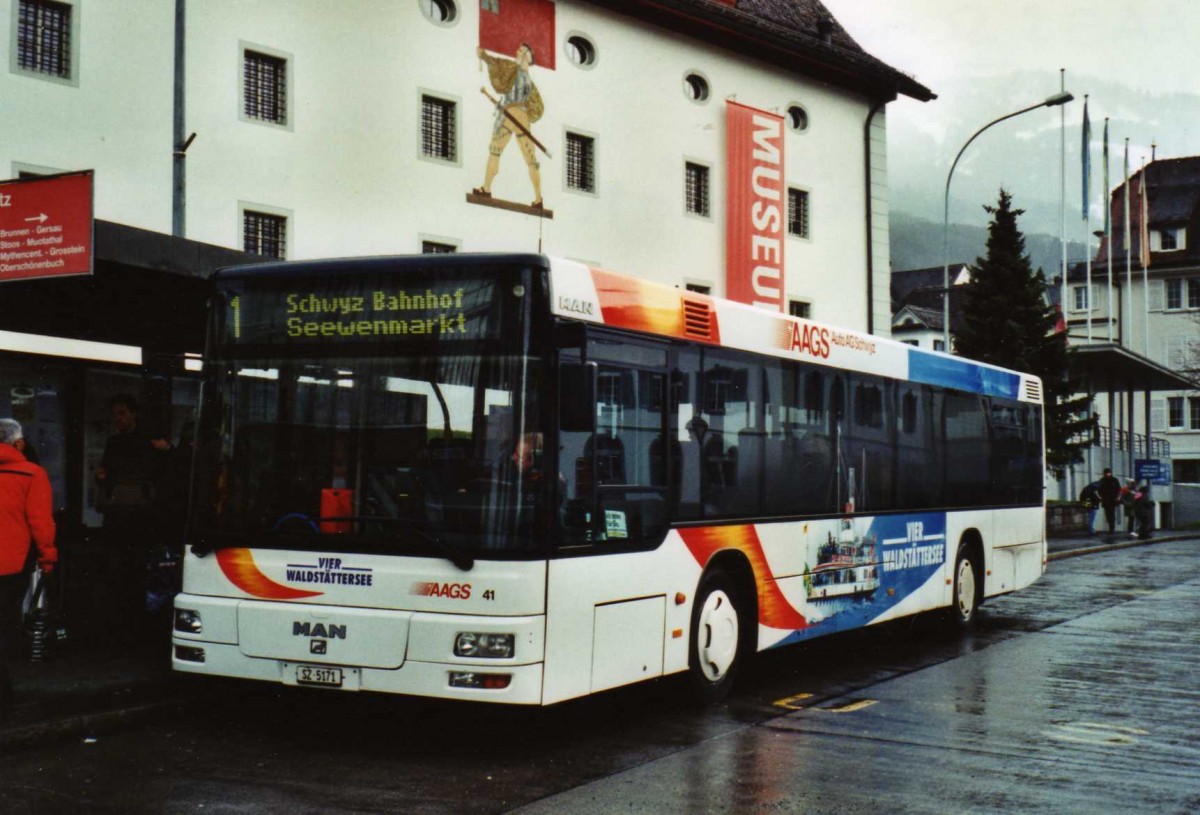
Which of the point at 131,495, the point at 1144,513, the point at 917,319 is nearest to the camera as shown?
the point at 131,495

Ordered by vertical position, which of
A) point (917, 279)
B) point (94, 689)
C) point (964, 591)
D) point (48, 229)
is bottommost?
point (94, 689)

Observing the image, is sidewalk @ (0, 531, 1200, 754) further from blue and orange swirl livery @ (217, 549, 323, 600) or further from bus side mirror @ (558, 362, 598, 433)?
bus side mirror @ (558, 362, 598, 433)

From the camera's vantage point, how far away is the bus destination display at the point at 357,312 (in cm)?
823

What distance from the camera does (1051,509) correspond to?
42.0 meters

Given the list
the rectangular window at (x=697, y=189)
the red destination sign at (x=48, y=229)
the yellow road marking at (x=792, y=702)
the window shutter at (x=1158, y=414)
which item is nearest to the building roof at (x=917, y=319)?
the window shutter at (x=1158, y=414)

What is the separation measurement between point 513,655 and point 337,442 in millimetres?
1592

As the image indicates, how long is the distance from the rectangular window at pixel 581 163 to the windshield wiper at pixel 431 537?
A: 22893mm

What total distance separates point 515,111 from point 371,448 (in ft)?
72.1

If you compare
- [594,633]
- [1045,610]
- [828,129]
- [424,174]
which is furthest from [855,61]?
[594,633]

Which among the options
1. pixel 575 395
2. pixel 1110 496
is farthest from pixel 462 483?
pixel 1110 496

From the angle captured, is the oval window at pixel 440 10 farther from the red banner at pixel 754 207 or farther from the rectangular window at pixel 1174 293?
the rectangular window at pixel 1174 293

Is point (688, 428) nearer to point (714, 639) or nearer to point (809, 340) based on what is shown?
point (714, 639)

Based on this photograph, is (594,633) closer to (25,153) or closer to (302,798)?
(302,798)

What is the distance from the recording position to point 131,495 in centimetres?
1214
